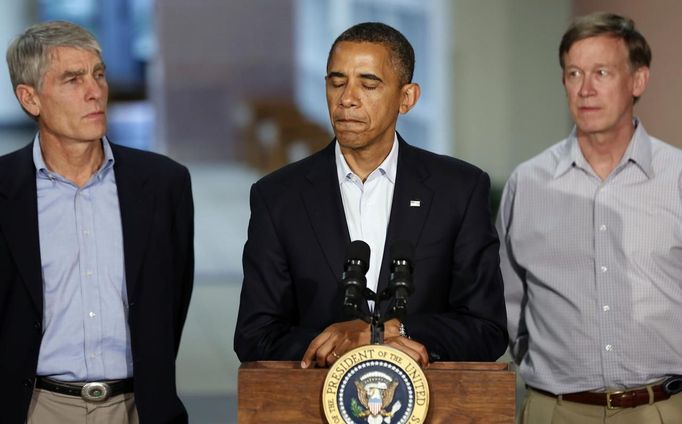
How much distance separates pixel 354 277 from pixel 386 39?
72cm

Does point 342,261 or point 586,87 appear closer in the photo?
point 342,261

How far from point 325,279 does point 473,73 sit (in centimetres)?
584

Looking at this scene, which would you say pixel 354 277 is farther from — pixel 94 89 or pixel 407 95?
pixel 94 89

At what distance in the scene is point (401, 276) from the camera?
100 inches

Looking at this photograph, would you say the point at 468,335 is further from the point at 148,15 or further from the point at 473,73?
the point at 148,15

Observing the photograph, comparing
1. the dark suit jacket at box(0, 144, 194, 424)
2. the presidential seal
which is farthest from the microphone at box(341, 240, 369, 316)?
the dark suit jacket at box(0, 144, 194, 424)

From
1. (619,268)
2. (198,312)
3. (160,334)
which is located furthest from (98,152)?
(198,312)

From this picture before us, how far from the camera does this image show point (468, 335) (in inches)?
117

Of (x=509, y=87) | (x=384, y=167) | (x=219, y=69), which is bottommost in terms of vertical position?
(x=219, y=69)

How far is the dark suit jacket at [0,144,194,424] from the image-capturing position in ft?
10.9

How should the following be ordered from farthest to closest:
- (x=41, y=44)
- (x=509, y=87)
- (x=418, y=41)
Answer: (x=418, y=41), (x=509, y=87), (x=41, y=44)

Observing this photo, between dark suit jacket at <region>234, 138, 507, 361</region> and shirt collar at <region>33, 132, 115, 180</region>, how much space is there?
2.01ft

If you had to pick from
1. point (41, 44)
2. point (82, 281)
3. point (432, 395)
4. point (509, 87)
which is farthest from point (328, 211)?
point (509, 87)

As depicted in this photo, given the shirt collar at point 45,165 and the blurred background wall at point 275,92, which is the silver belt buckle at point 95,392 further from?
the blurred background wall at point 275,92
